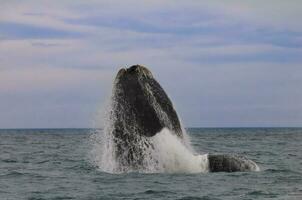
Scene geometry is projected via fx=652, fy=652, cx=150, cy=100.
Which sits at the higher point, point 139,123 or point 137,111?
point 137,111

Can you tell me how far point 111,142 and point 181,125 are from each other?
5.14 ft

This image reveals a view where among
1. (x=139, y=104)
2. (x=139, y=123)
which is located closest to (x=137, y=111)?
(x=139, y=104)

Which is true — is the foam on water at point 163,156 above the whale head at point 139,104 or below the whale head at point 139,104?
below

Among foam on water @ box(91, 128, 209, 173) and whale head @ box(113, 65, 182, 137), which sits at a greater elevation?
whale head @ box(113, 65, 182, 137)

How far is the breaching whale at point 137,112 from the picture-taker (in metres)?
13.7

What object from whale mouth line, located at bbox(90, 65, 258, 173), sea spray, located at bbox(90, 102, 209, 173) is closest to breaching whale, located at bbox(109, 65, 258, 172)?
whale mouth line, located at bbox(90, 65, 258, 173)

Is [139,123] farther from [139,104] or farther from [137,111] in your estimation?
[139,104]

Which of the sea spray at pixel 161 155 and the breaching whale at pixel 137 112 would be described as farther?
the sea spray at pixel 161 155

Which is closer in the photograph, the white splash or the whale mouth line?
the whale mouth line

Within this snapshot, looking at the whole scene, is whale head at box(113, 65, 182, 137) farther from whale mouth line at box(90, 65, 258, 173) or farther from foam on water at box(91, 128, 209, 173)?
foam on water at box(91, 128, 209, 173)

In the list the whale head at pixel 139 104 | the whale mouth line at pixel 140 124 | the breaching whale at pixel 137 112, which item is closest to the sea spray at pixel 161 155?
the whale mouth line at pixel 140 124

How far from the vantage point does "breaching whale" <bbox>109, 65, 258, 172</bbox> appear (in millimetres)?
13656

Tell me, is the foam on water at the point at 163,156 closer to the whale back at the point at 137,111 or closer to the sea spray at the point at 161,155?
the sea spray at the point at 161,155

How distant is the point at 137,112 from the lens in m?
13.7
